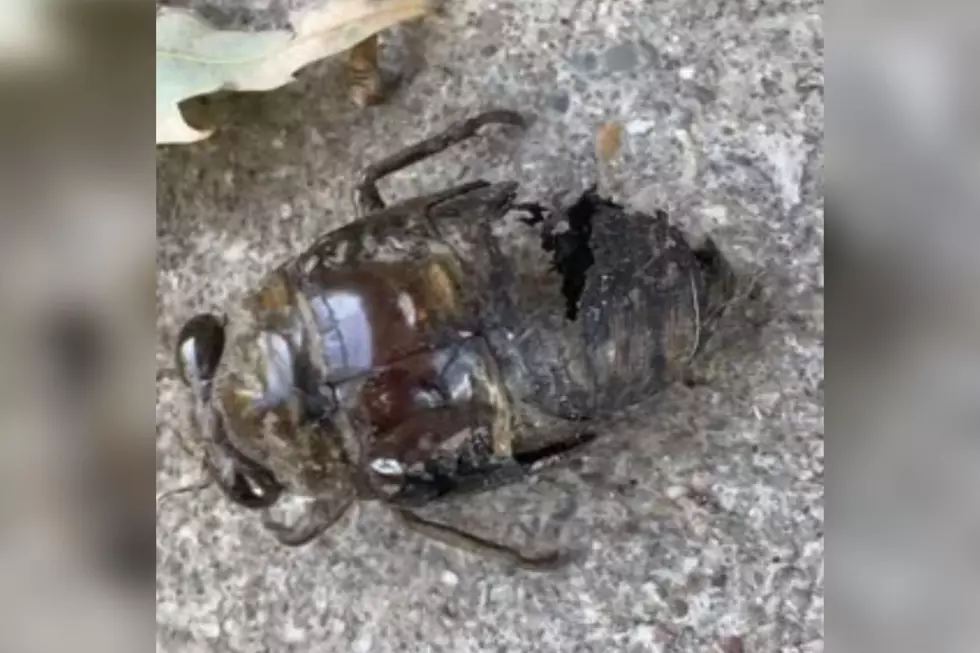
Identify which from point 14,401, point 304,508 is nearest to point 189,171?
point 304,508

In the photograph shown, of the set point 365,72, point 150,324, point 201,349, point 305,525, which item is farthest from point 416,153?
point 150,324

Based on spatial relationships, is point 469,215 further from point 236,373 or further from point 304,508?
point 304,508

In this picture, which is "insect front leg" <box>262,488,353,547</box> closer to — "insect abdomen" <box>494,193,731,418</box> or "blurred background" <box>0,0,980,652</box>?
"insect abdomen" <box>494,193,731,418</box>

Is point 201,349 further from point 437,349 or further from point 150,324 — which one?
point 150,324

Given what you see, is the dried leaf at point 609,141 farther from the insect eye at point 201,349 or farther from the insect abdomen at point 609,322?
the insect eye at point 201,349

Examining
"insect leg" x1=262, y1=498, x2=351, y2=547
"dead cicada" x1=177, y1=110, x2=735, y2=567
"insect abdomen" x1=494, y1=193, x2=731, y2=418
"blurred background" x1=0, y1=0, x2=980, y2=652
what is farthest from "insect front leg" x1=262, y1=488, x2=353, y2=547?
"blurred background" x1=0, y1=0, x2=980, y2=652

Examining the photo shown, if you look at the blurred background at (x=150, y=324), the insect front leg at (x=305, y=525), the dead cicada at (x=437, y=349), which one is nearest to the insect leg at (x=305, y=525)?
the insect front leg at (x=305, y=525)
